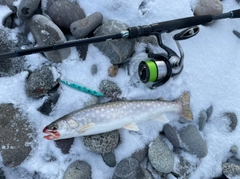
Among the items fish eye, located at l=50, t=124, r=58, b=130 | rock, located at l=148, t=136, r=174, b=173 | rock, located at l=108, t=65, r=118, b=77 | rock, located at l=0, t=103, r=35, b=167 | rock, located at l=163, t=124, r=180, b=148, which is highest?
rock, located at l=108, t=65, r=118, b=77

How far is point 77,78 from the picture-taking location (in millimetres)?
2842

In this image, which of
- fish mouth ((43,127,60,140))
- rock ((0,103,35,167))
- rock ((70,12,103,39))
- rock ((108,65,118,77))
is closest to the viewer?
fish mouth ((43,127,60,140))

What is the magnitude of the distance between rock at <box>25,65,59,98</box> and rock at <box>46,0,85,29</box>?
49cm

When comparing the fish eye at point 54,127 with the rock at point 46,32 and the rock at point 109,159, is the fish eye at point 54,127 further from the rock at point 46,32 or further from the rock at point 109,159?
the rock at point 46,32

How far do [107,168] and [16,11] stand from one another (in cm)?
184

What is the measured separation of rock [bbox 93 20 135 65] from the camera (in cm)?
284

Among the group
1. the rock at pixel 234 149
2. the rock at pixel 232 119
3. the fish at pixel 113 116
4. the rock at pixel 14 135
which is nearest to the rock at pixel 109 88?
the fish at pixel 113 116

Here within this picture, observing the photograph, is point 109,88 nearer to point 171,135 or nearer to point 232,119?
point 171,135

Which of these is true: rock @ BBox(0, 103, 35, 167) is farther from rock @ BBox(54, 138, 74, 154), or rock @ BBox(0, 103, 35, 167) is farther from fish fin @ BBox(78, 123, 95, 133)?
fish fin @ BBox(78, 123, 95, 133)

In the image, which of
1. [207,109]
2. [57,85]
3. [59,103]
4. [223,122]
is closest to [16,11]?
[57,85]

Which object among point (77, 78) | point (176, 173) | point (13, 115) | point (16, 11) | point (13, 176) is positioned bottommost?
point (176, 173)

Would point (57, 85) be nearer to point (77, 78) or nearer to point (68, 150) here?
point (77, 78)

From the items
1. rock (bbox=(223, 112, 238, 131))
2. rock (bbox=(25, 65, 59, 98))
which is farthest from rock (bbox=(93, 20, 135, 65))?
rock (bbox=(223, 112, 238, 131))

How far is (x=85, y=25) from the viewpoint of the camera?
A: 9.13 ft
